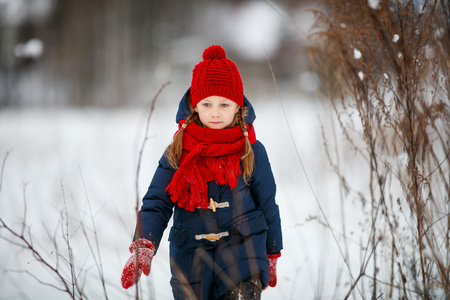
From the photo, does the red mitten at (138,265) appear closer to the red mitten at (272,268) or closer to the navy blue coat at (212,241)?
the navy blue coat at (212,241)

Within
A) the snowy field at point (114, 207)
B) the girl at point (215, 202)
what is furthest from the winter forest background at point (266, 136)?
the girl at point (215, 202)

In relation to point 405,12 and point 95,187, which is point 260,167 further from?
point 95,187

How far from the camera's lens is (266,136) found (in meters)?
5.12

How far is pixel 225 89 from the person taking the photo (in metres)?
1.65

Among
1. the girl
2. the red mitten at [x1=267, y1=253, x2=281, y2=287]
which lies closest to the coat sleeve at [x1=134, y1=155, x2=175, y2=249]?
the girl

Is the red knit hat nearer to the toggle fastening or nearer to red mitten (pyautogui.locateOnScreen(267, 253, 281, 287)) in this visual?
the toggle fastening

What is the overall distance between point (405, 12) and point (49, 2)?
43.9ft

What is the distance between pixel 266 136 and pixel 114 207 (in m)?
2.87

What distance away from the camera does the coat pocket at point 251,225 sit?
1.58 metres

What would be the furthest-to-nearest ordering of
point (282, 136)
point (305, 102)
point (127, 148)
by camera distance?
point (305, 102), point (127, 148), point (282, 136)

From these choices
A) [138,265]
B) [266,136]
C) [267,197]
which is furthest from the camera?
[266,136]

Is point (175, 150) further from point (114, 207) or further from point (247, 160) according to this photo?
point (114, 207)

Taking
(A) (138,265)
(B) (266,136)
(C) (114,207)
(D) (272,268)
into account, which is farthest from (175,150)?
(B) (266,136)

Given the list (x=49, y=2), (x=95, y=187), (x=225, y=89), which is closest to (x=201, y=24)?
(x=49, y=2)
